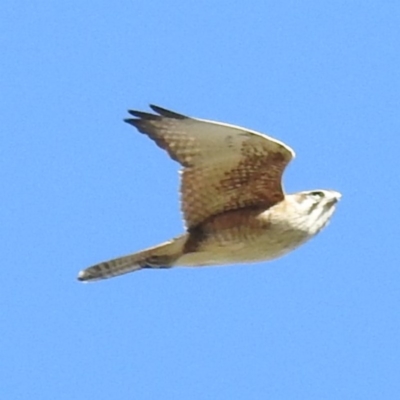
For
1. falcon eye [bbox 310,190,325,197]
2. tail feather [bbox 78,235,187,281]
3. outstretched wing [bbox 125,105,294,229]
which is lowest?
tail feather [bbox 78,235,187,281]

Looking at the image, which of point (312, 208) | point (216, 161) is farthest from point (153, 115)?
point (312, 208)

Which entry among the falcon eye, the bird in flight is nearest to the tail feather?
the bird in flight

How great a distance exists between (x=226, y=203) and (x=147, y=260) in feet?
2.60

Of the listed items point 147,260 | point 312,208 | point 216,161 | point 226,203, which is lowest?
point 147,260

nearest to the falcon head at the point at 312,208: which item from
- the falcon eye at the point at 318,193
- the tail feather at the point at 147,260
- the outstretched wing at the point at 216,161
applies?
the falcon eye at the point at 318,193

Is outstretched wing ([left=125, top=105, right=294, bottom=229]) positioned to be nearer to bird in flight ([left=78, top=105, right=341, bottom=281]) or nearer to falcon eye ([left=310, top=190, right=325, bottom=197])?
bird in flight ([left=78, top=105, right=341, bottom=281])

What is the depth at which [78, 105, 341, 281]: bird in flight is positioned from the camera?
1644 cm

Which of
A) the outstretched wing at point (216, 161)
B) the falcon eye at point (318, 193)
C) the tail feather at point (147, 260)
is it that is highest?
the outstretched wing at point (216, 161)

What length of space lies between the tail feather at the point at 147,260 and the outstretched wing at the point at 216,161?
9.7 inches

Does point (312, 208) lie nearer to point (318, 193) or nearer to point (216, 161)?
point (318, 193)

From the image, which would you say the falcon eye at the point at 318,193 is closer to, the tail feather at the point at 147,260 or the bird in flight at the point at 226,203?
the bird in flight at the point at 226,203

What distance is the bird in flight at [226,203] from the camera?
16.4 metres

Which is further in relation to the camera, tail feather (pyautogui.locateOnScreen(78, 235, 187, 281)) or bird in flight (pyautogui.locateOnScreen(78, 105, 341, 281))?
tail feather (pyautogui.locateOnScreen(78, 235, 187, 281))

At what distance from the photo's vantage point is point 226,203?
16.9 meters
